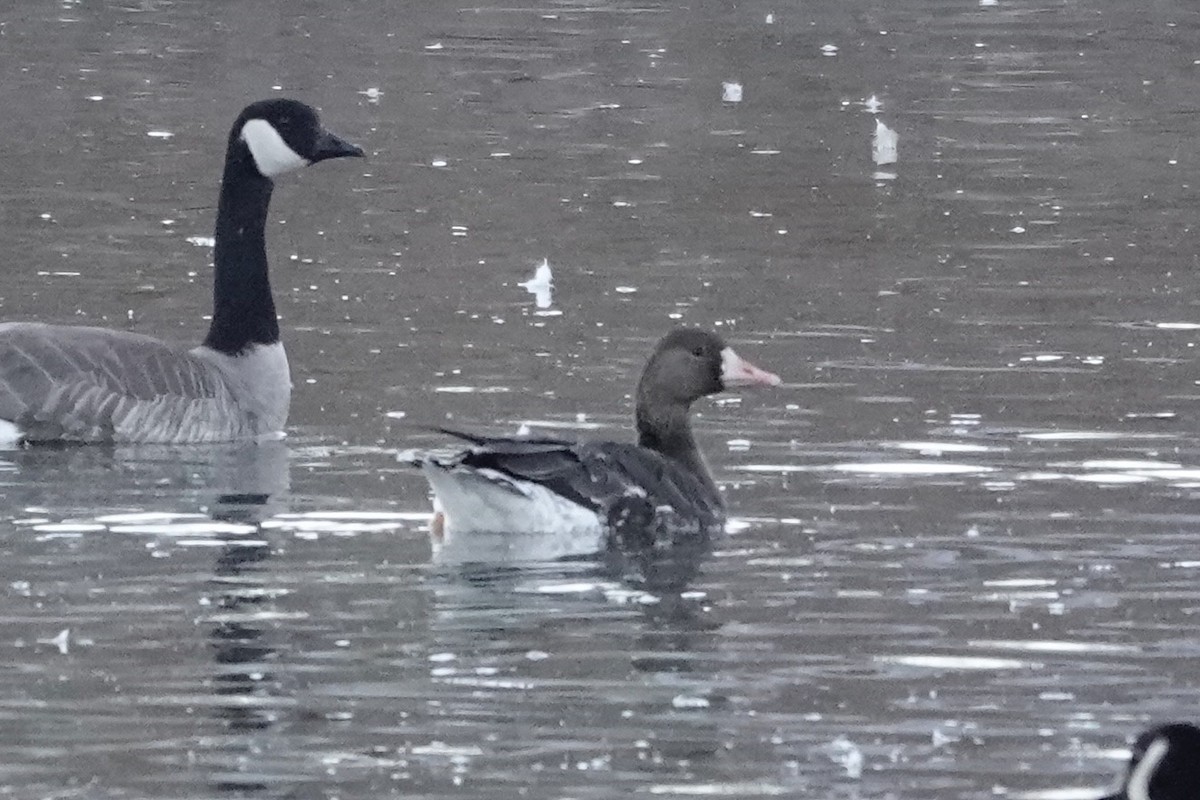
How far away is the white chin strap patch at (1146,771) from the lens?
625 centimetres

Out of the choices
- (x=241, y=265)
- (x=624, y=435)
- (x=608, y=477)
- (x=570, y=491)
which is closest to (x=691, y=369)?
(x=608, y=477)

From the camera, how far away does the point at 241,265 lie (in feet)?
47.9

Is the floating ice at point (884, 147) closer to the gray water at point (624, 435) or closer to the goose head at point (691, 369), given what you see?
the gray water at point (624, 435)

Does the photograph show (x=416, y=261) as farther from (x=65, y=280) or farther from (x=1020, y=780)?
(x=1020, y=780)

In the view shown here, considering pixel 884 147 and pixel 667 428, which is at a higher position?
pixel 884 147

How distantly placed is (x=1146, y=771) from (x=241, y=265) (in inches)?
354

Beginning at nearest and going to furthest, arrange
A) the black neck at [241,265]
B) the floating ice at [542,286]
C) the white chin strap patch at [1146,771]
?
the white chin strap patch at [1146,771] < the black neck at [241,265] < the floating ice at [542,286]

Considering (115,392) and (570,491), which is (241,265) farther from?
(570,491)

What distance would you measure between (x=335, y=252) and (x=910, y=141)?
752cm

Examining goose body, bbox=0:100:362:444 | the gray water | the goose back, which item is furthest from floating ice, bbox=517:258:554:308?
the goose back

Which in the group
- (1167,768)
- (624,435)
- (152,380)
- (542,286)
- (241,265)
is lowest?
(624,435)

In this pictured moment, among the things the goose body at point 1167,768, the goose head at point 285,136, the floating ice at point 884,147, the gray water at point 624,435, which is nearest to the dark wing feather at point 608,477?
the gray water at point 624,435

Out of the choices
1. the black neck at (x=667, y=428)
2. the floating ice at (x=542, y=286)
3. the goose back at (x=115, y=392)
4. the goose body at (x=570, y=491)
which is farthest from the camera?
the floating ice at (x=542, y=286)

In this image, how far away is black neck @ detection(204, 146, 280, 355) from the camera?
46.8 ft
